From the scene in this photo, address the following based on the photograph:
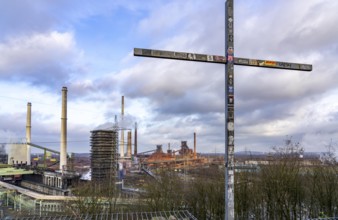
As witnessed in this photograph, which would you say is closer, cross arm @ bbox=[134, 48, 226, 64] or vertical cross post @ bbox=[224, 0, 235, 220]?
cross arm @ bbox=[134, 48, 226, 64]

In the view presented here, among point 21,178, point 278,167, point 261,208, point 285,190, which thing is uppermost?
point 278,167

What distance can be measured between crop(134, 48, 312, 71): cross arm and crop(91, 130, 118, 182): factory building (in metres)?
56.6

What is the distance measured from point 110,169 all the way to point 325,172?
2013 inches

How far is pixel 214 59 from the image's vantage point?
294 inches

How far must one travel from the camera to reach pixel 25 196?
47906mm

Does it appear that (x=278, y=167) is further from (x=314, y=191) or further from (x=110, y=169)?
(x=110, y=169)

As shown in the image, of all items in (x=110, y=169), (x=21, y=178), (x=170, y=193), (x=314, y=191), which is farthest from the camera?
(x=21, y=178)

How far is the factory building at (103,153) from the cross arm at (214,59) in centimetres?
5655

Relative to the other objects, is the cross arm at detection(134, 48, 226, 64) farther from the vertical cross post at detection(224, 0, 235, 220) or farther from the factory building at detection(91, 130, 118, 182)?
the factory building at detection(91, 130, 118, 182)

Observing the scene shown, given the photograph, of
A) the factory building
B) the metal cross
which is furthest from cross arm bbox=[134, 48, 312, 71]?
the factory building

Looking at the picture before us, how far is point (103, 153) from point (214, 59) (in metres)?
58.5

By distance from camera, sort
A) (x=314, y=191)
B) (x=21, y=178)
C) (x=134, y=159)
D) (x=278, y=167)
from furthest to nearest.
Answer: (x=134, y=159) < (x=21, y=178) < (x=314, y=191) < (x=278, y=167)

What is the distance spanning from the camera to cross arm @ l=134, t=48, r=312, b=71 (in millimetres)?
6898

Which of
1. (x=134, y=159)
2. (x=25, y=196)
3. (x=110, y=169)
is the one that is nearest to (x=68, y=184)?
(x=110, y=169)
